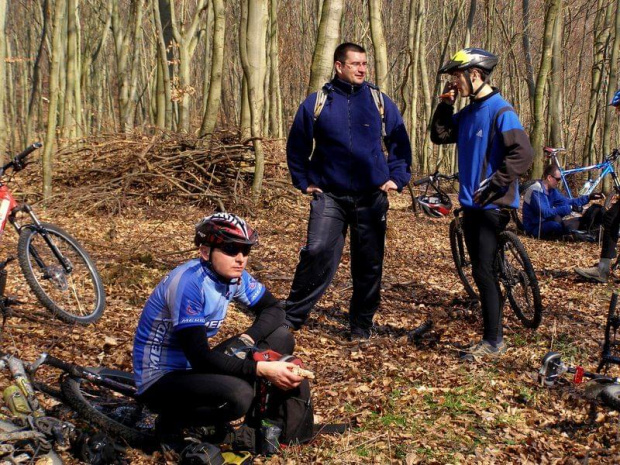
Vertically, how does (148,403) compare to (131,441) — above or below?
above

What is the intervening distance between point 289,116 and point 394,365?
2362 cm

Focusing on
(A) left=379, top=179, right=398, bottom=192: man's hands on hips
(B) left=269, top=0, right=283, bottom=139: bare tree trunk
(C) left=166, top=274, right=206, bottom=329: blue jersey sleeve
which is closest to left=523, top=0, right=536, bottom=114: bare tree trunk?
(B) left=269, top=0, right=283, bottom=139: bare tree trunk

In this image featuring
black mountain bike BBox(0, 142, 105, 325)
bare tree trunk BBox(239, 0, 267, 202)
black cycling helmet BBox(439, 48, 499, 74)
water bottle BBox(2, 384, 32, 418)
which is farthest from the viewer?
bare tree trunk BBox(239, 0, 267, 202)

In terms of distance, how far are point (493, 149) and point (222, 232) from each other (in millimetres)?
2362

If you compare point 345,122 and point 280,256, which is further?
point 280,256

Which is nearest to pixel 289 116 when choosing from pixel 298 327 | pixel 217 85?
pixel 217 85

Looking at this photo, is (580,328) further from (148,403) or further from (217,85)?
(217,85)

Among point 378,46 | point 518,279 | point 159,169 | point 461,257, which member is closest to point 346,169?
point 518,279

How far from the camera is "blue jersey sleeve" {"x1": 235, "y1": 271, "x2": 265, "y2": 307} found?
12.7 feet

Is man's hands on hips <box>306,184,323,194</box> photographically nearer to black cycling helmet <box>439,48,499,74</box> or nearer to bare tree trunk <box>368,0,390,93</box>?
black cycling helmet <box>439,48,499,74</box>

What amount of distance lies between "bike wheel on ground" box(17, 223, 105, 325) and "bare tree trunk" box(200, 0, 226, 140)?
20.8ft

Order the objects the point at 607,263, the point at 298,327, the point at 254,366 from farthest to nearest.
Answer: the point at 607,263 < the point at 298,327 < the point at 254,366

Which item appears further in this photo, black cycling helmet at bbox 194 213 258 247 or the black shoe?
the black shoe

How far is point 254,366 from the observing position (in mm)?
3463
